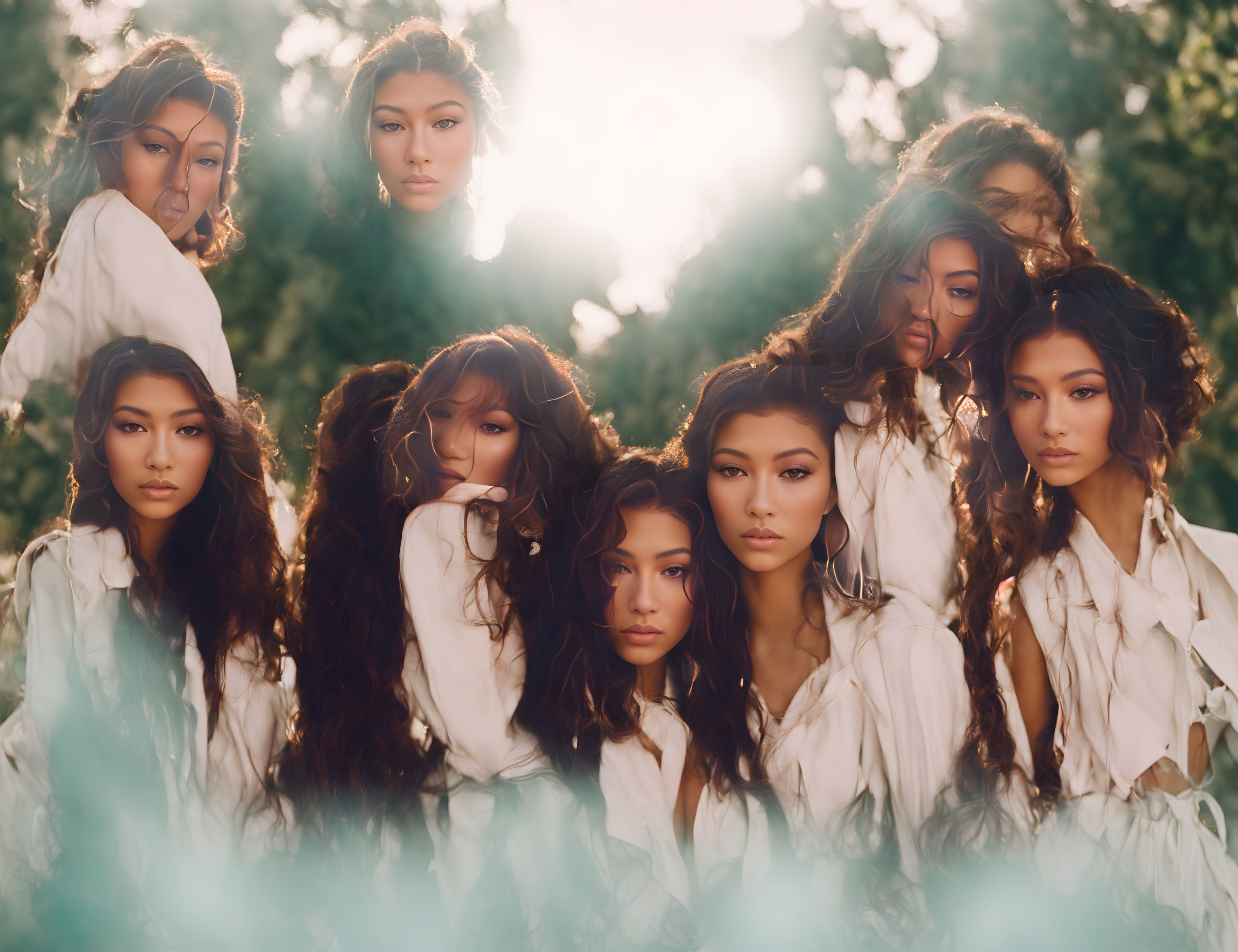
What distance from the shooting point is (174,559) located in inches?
85.9

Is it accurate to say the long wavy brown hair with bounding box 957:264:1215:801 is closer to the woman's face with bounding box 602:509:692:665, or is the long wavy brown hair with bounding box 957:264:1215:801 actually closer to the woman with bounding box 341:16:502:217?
the woman's face with bounding box 602:509:692:665

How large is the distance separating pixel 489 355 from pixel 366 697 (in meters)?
0.73

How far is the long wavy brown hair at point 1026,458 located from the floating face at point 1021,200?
18 cm

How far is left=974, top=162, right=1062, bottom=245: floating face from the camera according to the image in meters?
2.22

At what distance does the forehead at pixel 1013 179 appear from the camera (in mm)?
2240

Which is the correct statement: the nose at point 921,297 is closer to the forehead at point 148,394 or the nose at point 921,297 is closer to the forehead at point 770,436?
the forehead at point 770,436

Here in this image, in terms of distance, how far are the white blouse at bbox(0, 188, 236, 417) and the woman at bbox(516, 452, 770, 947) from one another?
0.90 m

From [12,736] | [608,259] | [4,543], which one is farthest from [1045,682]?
[4,543]

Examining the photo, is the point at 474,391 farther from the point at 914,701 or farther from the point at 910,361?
the point at 914,701

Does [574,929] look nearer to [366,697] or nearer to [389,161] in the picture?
[366,697]

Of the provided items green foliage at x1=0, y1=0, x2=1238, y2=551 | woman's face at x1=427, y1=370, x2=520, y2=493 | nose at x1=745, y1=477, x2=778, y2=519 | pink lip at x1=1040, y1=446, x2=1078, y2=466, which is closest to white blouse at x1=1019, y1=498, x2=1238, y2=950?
pink lip at x1=1040, y1=446, x2=1078, y2=466

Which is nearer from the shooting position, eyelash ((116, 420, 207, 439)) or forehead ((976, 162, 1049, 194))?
eyelash ((116, 420, 207, 439))

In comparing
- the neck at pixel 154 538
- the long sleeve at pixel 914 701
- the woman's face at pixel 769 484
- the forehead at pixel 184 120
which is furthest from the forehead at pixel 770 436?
the forehead at pixel 184 120

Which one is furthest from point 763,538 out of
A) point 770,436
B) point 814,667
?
point 814,667
